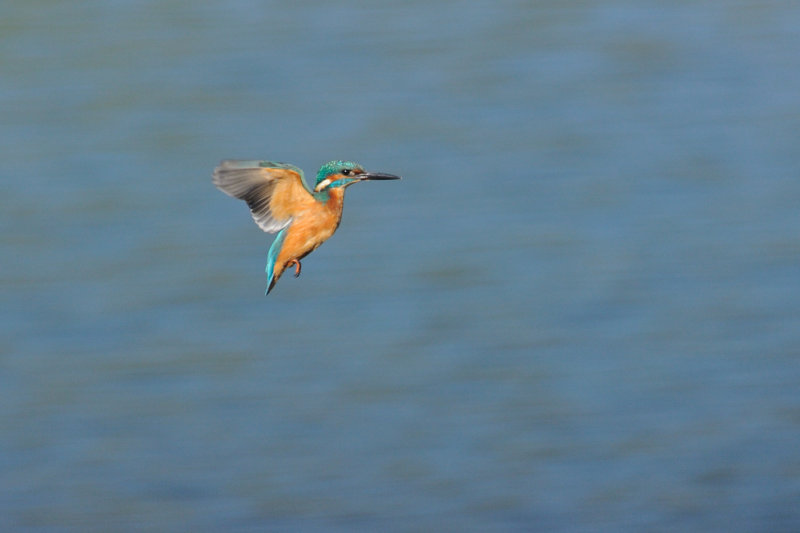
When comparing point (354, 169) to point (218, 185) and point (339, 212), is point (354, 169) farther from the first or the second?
point (218, 185)

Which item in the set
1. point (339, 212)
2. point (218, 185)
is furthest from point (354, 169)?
point (218, 185)

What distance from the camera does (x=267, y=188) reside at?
2.13 meters

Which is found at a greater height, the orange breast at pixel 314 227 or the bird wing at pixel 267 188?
the bird wing at pixel 267 188

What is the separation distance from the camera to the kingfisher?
82.0 inches

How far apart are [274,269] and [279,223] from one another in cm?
7

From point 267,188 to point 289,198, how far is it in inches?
1.5

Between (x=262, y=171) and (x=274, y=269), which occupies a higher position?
(x=262, y=171)

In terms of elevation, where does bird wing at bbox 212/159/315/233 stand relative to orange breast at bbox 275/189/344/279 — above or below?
above

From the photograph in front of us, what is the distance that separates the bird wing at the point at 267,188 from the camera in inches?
83.4

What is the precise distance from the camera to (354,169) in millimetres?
2096

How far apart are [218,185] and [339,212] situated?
0.18 metres

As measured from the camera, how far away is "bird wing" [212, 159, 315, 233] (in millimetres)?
2117

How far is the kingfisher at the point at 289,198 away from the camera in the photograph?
2084 millimetres

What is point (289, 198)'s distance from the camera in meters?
2.12
